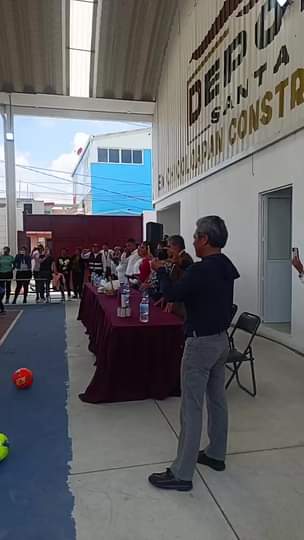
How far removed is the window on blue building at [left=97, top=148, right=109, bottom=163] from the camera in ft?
80.5

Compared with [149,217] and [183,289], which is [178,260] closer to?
[183,289]

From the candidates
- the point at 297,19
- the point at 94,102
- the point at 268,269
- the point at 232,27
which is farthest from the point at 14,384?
the point at 94,102

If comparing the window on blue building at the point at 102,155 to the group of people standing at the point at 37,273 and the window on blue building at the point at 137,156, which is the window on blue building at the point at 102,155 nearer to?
the window on blue building at the point at 137,156

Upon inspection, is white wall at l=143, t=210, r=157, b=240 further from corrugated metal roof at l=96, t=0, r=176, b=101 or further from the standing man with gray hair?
the standing man with gray hair

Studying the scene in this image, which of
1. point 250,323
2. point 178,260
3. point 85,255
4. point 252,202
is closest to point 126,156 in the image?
point 85,255

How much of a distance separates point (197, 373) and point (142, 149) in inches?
951

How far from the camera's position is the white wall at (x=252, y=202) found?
197 inches

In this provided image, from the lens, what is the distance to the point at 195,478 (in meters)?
2.24

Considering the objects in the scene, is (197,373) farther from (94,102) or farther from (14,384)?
(94,102)

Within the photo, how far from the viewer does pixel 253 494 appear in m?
2.10

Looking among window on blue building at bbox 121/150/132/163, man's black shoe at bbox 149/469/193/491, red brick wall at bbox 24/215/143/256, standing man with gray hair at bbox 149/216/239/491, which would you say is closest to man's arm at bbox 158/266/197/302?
standing man with gray hair at bbox 149/216/239/491

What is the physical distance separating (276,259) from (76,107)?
8.89 metres

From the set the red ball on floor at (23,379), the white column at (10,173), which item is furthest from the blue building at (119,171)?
the red ball on floor at (23,379)

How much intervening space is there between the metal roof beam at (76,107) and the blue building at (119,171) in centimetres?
1178
